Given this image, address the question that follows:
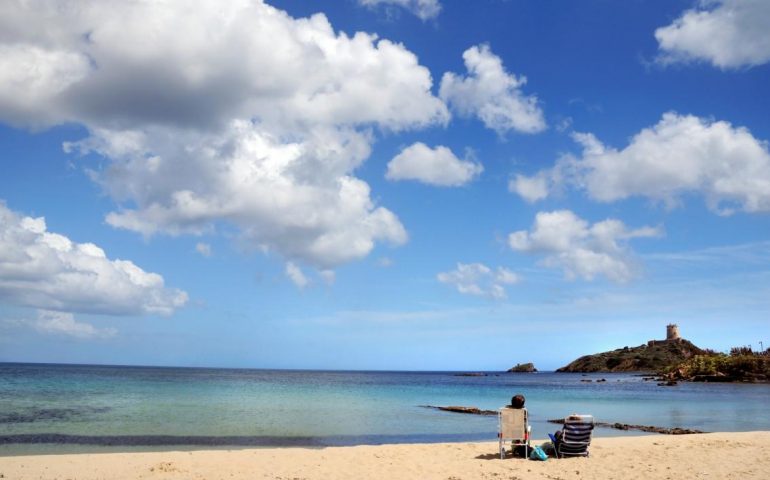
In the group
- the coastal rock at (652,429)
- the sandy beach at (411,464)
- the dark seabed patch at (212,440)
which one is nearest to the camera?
the sandy beach at (411,464)

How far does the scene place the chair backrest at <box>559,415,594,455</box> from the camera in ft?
50.2

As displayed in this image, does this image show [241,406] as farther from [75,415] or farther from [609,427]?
[609,427]

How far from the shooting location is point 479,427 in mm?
26812

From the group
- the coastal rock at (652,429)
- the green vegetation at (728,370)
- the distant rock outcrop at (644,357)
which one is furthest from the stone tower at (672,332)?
the coastal rock at (652,429)

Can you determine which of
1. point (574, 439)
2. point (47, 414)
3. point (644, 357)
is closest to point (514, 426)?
point (574, 439)

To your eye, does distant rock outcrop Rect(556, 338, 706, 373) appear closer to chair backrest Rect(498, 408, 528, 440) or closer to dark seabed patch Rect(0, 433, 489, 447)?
dark seabed patch Rect(0, 433, 489, 447)

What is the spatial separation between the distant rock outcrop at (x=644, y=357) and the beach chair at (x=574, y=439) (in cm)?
14782

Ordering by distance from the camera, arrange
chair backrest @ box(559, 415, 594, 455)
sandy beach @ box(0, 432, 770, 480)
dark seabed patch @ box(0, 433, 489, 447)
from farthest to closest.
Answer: dark seabed patch @ box(0, 433, 489, 447)
chair backrest @ box(559, 415, 594, 455)
sandy beach @ box(0, 432, 770, 480)

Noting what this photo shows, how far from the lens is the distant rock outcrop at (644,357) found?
156125 millimetres

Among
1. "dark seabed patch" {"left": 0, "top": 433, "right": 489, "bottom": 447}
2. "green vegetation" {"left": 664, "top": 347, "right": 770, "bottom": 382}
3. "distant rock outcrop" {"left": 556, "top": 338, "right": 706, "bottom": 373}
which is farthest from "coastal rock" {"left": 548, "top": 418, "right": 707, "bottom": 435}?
"distant rock outcrop" {"left": 556, "top": 338, "right": 706, "bottom": 373}

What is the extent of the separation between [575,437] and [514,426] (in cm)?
170

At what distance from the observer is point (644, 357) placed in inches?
6678

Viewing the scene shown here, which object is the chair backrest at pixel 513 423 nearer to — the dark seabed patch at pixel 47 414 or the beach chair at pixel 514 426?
the beach chair at pixel 514 426

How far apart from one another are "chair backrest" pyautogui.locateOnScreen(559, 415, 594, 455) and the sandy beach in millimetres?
385
